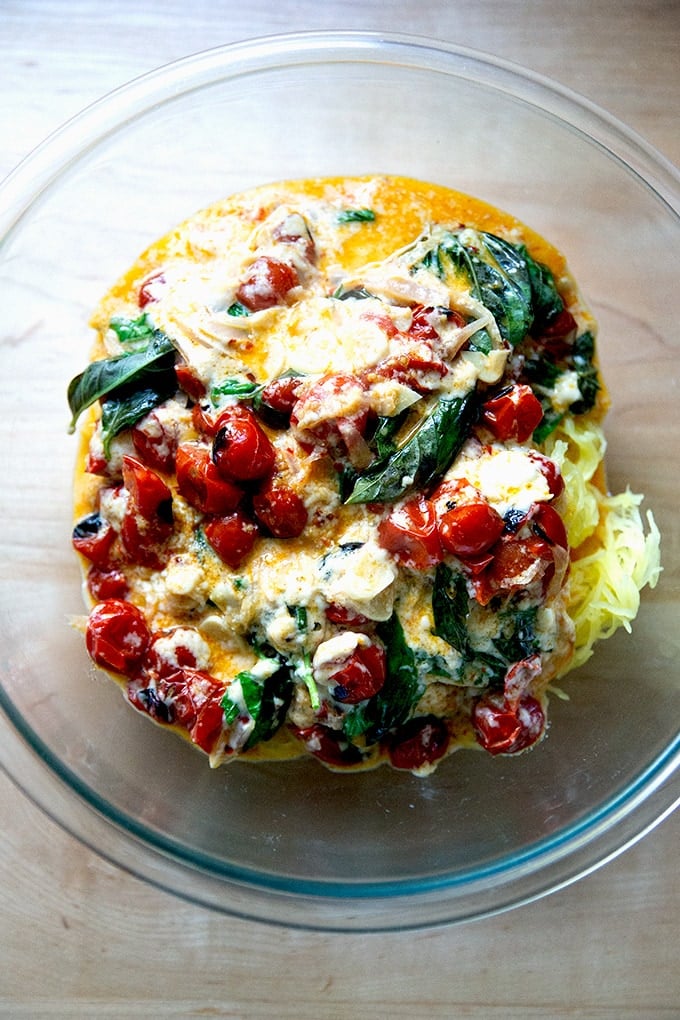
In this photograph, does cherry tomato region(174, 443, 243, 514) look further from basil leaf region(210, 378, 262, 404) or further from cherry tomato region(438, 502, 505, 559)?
cherry tomato region(438, 502, 505, 559)

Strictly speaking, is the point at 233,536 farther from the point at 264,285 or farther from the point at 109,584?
the point at 264,285

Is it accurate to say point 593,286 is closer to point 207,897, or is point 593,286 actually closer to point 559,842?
point 559,842

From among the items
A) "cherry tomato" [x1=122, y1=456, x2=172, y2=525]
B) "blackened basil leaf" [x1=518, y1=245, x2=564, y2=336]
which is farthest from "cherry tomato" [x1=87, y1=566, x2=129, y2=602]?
"blackened basil leaf" [x1=518, y1=245, x2=564, y2=336]

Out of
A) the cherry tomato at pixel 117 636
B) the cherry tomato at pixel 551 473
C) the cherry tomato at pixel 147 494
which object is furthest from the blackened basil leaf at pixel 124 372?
the cherry tomato at pixel 551 473

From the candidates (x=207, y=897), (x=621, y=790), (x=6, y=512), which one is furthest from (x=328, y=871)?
(x=6, y=512)

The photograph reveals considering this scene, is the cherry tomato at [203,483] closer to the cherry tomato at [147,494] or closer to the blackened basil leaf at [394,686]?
the cherry tomato at [147,494]

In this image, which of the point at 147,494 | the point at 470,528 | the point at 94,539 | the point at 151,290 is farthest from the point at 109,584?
the point at 470,528
